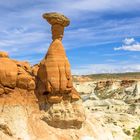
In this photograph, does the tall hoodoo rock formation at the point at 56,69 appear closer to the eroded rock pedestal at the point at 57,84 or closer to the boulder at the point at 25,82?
the eroded rock pedestal at the point at 57,84

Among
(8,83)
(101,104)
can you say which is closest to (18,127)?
(8,83)

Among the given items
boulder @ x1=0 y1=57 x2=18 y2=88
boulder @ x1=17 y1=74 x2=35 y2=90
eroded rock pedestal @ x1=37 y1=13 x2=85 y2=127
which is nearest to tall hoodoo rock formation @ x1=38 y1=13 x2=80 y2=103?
eroded rock pedestal @ x1=37 y1=13 x2=85 y2=127

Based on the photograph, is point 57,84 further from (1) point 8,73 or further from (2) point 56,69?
(1) point 8,73

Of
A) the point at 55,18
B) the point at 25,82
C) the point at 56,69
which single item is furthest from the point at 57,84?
the point at 55,18

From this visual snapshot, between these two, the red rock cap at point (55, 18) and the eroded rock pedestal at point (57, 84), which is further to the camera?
the red rock cap at point (55, 18)

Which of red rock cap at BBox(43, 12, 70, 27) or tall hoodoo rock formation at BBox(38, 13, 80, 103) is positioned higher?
red rock cap at BBox(43, 12, 70, 27)

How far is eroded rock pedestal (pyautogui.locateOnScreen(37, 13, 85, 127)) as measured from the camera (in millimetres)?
30719

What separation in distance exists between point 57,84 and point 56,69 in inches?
41.6

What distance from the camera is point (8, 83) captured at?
30016mm

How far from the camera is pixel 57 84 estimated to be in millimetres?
30828

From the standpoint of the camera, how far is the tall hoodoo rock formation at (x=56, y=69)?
3080 centimetres

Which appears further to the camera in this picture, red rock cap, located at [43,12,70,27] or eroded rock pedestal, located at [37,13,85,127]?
red rock cap, located at [43,12,70,27]

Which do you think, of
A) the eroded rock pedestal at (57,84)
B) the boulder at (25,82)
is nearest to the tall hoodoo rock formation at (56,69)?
the eroded rock pedestal at (57,84)

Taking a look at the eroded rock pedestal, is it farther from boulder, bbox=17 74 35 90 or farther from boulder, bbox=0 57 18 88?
boulder, bbox=0 57 18 88
